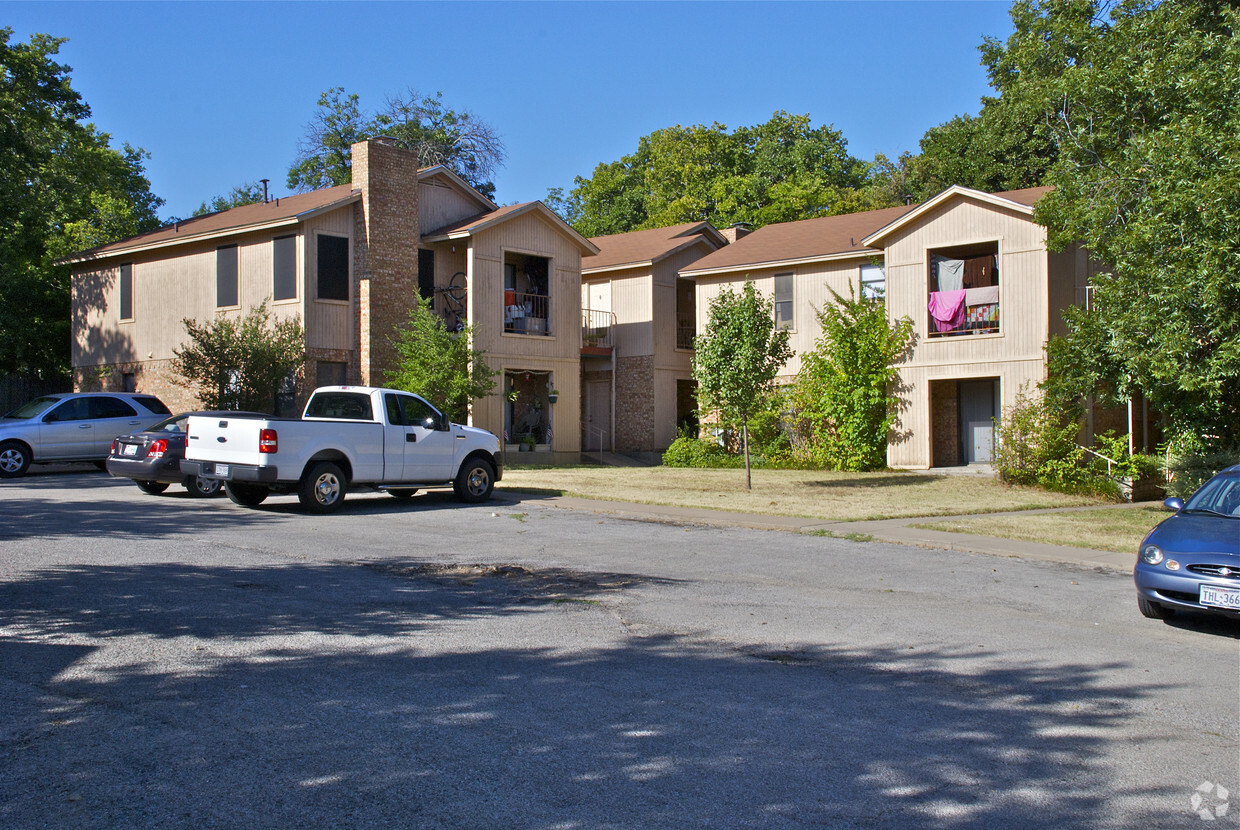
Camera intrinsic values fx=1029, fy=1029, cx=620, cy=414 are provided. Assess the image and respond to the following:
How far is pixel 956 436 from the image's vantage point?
27266mm

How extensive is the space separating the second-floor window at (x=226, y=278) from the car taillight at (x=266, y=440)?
14.3 m

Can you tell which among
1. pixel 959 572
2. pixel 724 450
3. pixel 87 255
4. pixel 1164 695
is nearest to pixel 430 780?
pixel 1164 695

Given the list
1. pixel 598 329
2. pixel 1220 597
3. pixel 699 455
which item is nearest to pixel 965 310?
pixel 699 455

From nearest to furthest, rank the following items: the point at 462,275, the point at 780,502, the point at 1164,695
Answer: the point at 1164,695
the point at 780,502
the point at 462,275

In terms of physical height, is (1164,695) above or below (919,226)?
below

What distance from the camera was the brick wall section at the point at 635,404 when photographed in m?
33.7

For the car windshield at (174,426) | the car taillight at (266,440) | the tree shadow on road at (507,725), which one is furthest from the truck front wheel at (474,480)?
the tree shadow on road at (507,725)

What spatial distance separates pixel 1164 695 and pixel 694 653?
3096 millimetres

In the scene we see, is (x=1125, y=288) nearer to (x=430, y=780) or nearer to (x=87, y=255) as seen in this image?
(x=430, y=780)

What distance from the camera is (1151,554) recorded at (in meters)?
9.28

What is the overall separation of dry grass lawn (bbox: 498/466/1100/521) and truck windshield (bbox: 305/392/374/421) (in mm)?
4649

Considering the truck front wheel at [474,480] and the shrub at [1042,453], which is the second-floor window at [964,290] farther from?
the truck front wheel at [474,480]

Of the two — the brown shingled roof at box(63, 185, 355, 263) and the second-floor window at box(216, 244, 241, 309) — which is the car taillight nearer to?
the brown shingled roof at box(63, 185, 355, 263)

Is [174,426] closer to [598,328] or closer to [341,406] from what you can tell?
[341,406]
